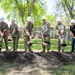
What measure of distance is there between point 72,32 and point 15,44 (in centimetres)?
333

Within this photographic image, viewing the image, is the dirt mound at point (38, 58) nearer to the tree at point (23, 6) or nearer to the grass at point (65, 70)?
the grass at point (65, 70)

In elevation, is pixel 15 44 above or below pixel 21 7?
below

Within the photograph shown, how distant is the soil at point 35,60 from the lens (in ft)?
36.1

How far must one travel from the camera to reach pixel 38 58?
12375 mm

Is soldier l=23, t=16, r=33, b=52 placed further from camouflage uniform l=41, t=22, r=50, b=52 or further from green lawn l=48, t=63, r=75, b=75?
green lawn l=48, t=63, r=75, b=75

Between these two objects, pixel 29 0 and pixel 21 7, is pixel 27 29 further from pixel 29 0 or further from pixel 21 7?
pixel 21 7

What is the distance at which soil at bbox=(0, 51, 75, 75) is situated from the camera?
36.1ft

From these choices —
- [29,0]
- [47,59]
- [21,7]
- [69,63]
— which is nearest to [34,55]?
[47,59]

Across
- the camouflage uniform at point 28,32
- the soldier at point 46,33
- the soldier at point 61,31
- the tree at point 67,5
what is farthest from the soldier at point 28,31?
the tree at point 67,5

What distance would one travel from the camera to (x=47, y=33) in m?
14.4

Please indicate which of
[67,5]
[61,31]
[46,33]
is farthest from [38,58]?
[67,5]

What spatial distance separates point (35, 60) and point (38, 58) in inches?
8.5

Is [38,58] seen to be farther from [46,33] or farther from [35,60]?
[46,33]

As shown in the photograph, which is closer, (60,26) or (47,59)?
(47,59)
